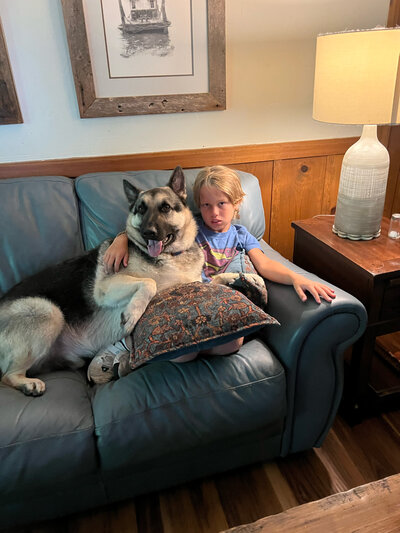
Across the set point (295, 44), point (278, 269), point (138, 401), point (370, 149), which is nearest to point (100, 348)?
point (138, 401)

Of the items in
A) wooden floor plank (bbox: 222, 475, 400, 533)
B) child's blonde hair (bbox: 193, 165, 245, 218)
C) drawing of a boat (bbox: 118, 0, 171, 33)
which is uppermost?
drawing of a boat (bbox: 118, 0, 171, 33)

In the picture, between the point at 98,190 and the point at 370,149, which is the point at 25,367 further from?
the point at 370,149

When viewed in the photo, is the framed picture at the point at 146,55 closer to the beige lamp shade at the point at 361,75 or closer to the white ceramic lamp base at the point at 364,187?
the beige lamp shade at the point at 361,75

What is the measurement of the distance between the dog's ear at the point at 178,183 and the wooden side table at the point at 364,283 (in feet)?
2.27

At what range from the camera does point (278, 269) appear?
1.54 m

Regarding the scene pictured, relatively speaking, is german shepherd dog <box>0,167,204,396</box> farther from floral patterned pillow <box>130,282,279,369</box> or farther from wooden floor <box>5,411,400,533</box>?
wooden floor <box>5,411,400,533</box>

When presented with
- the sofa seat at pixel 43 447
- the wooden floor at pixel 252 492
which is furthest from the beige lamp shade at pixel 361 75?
the sofa seat at pixel 43 447

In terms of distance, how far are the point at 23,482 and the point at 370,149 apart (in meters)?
1.79

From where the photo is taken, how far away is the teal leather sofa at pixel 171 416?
3.76ft

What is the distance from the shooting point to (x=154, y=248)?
1467 mm

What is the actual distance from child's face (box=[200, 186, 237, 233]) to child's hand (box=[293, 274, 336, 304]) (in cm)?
44

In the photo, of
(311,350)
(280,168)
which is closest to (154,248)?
(311,350)

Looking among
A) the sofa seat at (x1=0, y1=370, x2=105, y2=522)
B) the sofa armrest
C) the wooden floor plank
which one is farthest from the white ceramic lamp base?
the sofa seat at (x1=0, y1=370, x2=105, y2=522)

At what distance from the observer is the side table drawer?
4.89 feet
